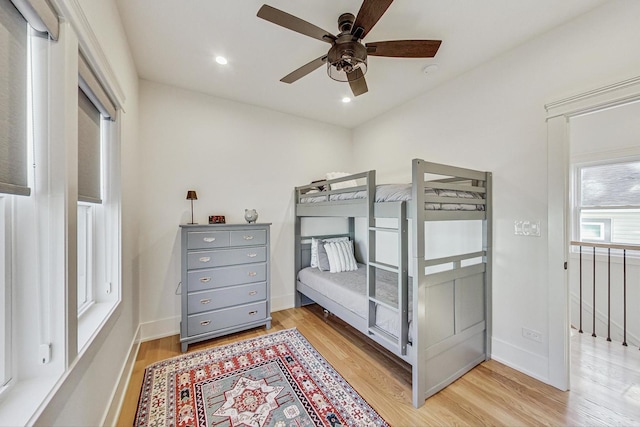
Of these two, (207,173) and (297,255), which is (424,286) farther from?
(207,173)

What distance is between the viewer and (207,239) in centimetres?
251

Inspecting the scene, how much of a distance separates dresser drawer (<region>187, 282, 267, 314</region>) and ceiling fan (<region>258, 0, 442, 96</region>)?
2.24 meters

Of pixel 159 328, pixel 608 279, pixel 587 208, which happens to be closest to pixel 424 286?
pixel 159 328

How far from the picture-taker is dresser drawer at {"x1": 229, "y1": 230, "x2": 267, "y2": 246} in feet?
8.67

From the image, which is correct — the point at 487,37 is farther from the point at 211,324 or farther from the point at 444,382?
the point at 211,324

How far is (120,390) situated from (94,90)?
1.96m

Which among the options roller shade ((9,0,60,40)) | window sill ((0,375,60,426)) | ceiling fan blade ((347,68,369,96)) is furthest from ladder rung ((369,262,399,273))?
roller shade ((9,0,60,40))

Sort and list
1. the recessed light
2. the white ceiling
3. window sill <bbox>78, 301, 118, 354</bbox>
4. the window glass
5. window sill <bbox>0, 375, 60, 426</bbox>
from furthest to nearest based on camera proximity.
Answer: the window glass < the recessed light < the white ceiling < window sill <bbox>78, 301, 118, 354</bbox> < window sill <bbox>0, 375, 60, 426</bbox>

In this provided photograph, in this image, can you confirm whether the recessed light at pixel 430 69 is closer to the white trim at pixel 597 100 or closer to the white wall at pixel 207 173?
the white trim at pixel 597 100

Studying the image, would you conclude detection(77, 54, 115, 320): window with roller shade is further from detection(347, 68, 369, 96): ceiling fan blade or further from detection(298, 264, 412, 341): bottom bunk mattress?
detection(298, 264, 412, 341): bottom bunk mattress

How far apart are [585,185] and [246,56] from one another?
4513 mm

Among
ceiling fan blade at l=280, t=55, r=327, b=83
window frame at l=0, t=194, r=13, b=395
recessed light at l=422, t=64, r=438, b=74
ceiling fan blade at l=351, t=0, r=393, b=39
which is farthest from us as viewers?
recessed light at l=422, t=64, r=438, b=74

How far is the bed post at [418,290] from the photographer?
5.59 ft

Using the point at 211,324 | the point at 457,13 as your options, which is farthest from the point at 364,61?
the point at 211,324
